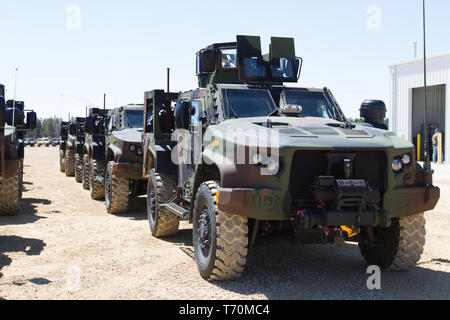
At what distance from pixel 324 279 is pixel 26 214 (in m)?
6.26

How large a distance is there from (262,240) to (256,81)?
228 cm

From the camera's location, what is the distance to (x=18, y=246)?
7066 millimetres

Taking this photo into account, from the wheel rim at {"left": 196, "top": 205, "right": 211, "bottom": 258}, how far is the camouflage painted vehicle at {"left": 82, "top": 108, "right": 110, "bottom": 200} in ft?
21.2

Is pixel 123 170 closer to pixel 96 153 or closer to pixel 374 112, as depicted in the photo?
pixel 96 153

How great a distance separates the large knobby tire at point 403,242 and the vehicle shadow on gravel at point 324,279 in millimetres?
140

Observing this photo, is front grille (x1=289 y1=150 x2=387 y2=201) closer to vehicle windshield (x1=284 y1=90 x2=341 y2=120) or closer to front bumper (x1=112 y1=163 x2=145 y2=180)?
vehicle windshield (x1=284 y1=90 x2=341 y2=120)

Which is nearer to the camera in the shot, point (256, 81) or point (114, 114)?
point (256, 81)

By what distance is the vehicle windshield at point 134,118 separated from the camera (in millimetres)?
11531

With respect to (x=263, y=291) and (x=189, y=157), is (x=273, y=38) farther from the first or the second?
(x=263, y=291)

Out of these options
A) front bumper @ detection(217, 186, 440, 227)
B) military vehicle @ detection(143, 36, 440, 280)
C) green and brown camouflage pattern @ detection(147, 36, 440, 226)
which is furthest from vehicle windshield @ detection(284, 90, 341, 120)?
front bumper @ detection(217, 186, 440, 227)

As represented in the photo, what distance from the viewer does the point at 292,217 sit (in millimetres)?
5082

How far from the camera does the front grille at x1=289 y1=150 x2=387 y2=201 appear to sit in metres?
5.09
